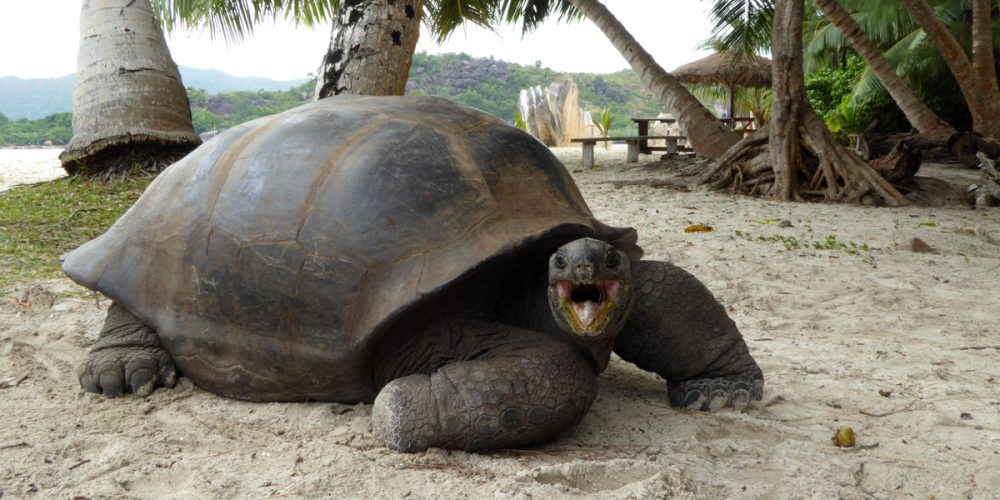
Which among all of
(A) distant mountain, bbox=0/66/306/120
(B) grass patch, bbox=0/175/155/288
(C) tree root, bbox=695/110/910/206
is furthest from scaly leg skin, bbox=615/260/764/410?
(A) distant mountain, bbox=0/66/306/120

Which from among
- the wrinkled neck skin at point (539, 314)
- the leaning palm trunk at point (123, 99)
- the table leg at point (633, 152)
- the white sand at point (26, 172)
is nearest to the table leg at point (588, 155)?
the table leg at point (633, 152)

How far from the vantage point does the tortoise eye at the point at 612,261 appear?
185 cm

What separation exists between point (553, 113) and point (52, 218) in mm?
19501

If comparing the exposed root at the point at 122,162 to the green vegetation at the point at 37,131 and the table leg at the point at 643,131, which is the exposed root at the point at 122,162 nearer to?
the table leg at the point at 643,131

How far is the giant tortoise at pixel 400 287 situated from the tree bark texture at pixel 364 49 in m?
2.23

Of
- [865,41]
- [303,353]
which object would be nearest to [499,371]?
[303,353]

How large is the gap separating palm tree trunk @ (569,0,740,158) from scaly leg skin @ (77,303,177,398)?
8473 millimetres

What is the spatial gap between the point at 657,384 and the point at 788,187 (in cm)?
545

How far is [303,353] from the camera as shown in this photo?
2213 millimetres

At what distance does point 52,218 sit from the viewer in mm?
5797

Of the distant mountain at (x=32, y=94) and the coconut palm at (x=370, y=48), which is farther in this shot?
the distant mountain at (x=32, y=94)

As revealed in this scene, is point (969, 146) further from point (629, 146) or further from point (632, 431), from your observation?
point (632, 431)

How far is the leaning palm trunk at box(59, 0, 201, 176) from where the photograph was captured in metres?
7.09

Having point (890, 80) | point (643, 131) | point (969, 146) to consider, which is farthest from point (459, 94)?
point (969, 146)
